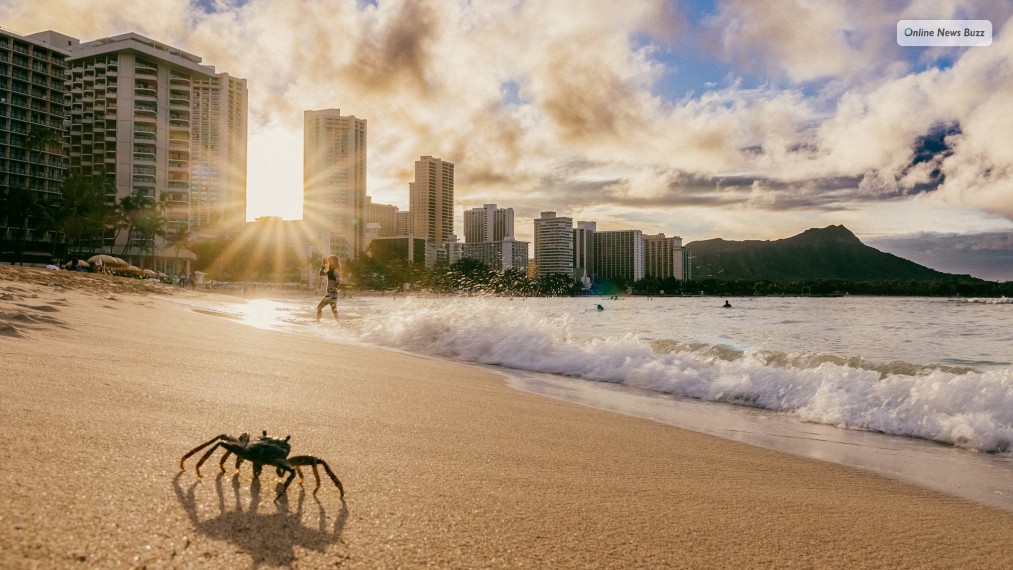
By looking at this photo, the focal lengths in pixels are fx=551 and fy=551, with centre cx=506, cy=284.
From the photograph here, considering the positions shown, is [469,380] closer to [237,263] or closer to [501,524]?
[501,524]

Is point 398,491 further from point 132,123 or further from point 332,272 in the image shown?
point 132,123

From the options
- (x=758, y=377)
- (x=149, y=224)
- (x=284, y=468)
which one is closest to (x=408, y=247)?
(x=149, y=224)

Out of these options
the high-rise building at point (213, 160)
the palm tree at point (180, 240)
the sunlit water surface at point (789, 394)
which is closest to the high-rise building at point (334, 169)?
the high-rise building at point (213, 160)

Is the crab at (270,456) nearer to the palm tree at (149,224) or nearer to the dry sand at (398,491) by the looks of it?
the dry sand at (398,491)

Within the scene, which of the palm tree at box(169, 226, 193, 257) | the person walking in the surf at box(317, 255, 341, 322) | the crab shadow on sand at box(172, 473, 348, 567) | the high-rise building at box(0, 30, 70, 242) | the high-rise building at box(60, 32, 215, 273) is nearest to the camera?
the crab shadow on sand at box(172, 473, 348, 567)

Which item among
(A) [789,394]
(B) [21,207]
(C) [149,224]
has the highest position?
(B) [21,207]

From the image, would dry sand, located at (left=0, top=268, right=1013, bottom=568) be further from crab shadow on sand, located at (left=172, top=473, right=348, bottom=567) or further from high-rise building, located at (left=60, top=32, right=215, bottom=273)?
high-rise building, located at (left=60, top=32, right=215, bottom=273)

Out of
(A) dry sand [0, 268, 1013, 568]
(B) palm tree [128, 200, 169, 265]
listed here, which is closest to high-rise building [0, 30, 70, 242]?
(B) palm tree [128, 200, 169, 265]
